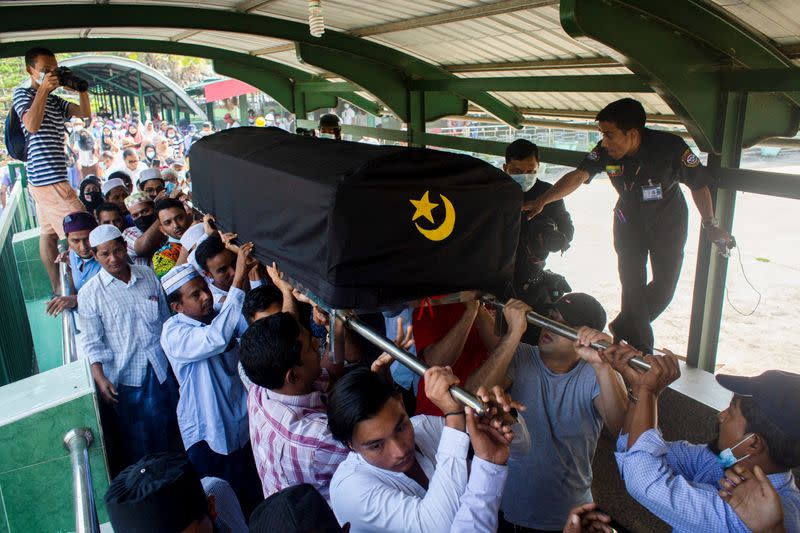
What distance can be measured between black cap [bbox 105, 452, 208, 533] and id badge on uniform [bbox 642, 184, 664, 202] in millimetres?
2696

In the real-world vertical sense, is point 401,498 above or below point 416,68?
below

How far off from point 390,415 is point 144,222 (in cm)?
359

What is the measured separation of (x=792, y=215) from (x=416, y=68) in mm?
10018

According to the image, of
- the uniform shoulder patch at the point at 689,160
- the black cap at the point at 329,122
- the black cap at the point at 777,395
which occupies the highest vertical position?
the uniform shoulder patch at the point at 689,160

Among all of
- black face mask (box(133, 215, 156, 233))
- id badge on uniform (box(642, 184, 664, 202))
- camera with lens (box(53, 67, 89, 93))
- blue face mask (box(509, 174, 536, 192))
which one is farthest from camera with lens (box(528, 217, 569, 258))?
camera with lens (box(53, 67, 89, 93))

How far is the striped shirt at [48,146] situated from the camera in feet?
14.9

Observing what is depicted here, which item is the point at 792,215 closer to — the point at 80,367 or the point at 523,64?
the point at 523,64

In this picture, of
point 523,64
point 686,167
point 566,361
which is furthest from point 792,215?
point 566,361

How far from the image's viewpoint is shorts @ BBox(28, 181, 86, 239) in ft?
15.4

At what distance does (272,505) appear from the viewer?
133 centimetres

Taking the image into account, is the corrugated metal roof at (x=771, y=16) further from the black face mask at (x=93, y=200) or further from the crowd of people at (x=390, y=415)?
the black face mask at (x=93, y=200)

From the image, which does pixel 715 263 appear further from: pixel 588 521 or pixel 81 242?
pixel 81 242

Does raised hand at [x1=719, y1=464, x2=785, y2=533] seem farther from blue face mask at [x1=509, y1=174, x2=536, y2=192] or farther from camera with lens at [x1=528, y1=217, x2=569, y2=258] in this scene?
blue face mask at [x1=509, y1=174, x2=536, y2=192]

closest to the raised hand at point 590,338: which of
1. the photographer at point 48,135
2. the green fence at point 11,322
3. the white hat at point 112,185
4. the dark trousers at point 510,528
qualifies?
the dark trousers at point 510,528
